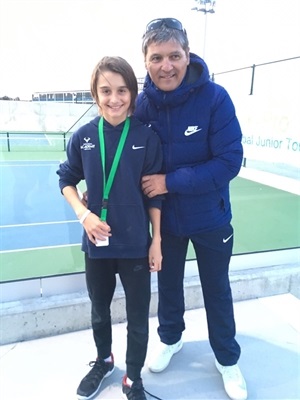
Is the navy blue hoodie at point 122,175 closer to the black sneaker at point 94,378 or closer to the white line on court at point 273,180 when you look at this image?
the black sneaker at point 94,378

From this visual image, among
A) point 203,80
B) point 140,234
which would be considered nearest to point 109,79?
point 203,80

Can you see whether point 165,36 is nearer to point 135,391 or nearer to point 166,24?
point 166,24

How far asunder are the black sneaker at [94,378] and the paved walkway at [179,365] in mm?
43

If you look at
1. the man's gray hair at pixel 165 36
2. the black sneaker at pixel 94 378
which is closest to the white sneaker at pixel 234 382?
the black sneaker at pixel 94 378

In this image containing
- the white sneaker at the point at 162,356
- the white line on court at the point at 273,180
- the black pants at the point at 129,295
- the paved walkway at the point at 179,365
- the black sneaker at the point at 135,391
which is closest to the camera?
the black pants at the point at 129,295

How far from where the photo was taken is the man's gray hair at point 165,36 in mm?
1228

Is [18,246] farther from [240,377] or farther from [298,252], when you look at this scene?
[298,252]

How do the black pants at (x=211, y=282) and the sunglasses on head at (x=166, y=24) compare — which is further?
the black pants at (x=211, y=282)

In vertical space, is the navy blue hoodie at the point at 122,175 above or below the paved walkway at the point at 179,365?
above

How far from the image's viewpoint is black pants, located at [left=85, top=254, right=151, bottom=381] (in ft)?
4.42

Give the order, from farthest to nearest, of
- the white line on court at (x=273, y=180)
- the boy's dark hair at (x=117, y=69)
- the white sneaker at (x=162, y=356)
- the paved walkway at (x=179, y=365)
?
the white line on court at (x=273, y=180), the white sneaker at (x=162, y=356), the paved walkway at (x=179, y=365), the boy's dark hair at (x=117, y=69)

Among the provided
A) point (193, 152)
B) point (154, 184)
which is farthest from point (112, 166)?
point (193, 152)

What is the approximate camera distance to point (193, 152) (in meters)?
1.35

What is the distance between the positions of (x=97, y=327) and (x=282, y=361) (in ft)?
3.35
